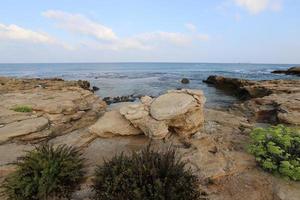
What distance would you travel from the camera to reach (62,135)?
778 centimetres

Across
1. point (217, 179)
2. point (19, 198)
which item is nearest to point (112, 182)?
point (19, 198)

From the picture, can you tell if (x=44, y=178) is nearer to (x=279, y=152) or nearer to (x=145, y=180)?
(x=145, y=180)

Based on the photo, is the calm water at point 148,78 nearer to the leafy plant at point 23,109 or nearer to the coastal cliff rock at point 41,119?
the coastal cliff rock at point 41,119

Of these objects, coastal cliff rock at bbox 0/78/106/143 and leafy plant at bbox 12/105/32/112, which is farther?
leafy plant at bbox 12/105/32/112

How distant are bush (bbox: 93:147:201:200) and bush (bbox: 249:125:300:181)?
6.13 ft

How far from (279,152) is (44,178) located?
439cm

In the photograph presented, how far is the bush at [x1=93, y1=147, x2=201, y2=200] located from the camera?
407 cm

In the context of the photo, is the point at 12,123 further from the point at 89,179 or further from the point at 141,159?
the point at 141,159

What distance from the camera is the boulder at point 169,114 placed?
660 cm

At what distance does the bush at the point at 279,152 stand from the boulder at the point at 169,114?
1.63m

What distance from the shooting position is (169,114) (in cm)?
658

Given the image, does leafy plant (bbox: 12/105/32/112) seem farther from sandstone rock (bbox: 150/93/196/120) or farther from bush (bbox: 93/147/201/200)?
bush (bbox: 93/147/201/200)

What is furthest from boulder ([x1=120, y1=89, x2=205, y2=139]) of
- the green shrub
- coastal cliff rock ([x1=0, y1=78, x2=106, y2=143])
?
the green shrub

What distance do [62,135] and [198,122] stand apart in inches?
155
